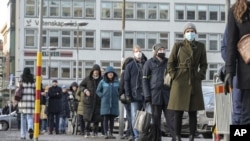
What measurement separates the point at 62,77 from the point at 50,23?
6.54 metres

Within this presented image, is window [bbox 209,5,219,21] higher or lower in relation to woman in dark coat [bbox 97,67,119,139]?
higher

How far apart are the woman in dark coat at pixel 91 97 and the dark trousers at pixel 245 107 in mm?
12727

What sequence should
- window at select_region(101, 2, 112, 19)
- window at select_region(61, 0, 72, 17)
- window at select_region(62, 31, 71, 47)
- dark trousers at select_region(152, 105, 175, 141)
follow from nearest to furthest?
dark trousers at select_region(152, 105, 175, 141)
window at select_region(62, 31, 71, 47)
window at select_region(101, 2, 112, 19)
window at select_region(61, 0, 72, 17)

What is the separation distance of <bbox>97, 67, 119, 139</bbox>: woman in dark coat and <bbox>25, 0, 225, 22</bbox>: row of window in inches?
2724

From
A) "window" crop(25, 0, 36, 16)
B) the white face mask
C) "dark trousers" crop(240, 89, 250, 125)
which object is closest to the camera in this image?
"dark trousers" crop(240, 89, 250, 125)

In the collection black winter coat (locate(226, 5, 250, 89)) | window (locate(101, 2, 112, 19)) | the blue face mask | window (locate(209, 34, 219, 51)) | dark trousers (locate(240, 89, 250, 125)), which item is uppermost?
window (locate(101, 2, 112, 19))

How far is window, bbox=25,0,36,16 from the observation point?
290ft

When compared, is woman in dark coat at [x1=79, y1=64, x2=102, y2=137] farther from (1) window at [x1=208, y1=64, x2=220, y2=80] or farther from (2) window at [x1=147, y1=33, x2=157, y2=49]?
(1) window at [x1=208, y1=64, x2=220, y2=80]

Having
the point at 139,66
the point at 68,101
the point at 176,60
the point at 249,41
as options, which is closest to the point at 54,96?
the point at 68,101

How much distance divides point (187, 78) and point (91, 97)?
8.68 m

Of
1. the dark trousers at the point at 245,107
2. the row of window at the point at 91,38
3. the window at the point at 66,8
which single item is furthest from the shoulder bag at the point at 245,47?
the window at the point at 66,8

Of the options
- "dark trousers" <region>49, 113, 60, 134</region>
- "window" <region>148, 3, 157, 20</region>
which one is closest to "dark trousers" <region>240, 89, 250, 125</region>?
"dark trousers" <region>49, 113, 60, 134</region>

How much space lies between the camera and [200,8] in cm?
9081

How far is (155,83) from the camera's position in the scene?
13.7 metres
